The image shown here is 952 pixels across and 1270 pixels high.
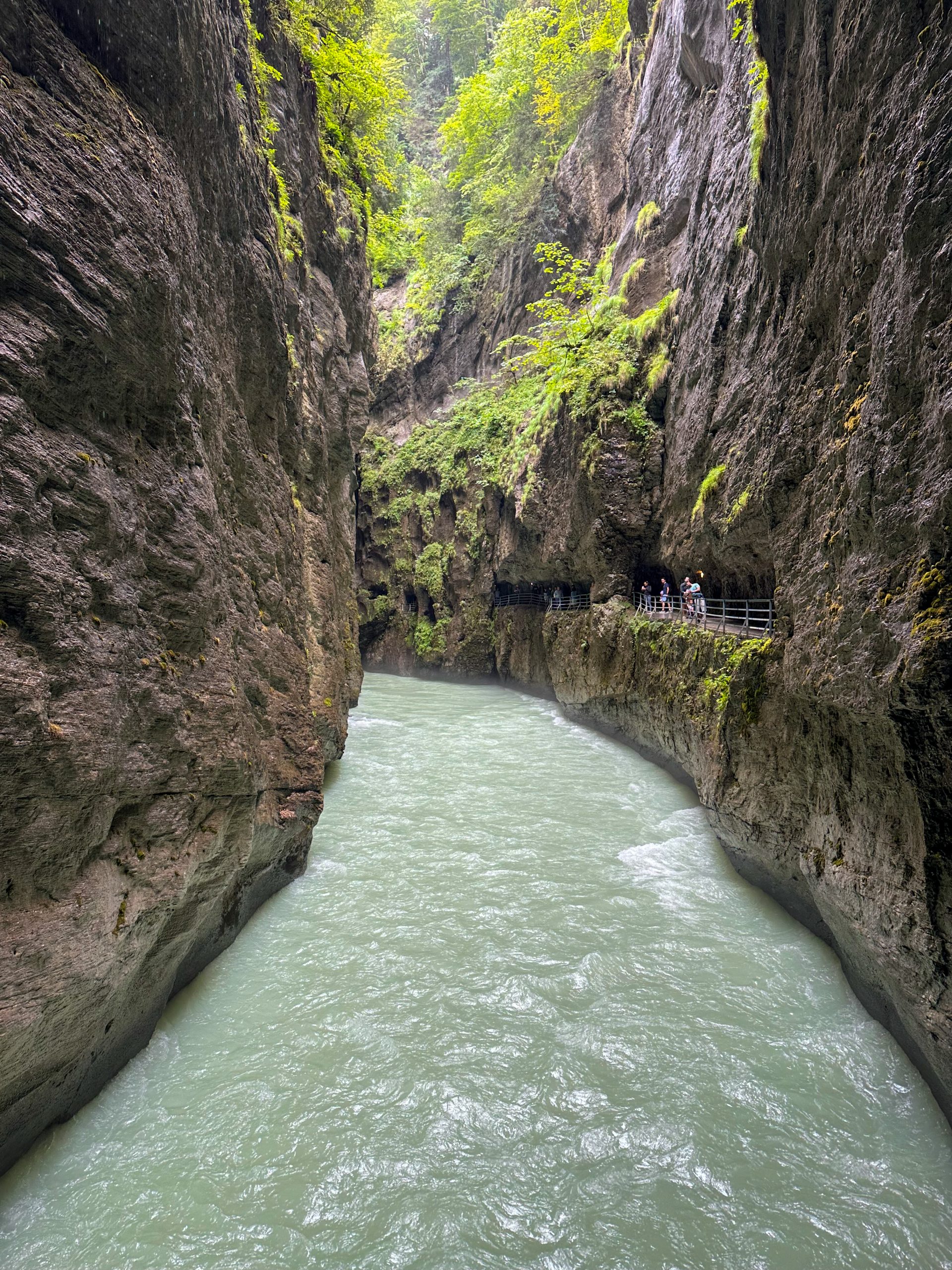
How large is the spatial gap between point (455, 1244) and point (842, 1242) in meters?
2.16

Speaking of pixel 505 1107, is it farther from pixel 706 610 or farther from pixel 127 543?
pixel 706 610

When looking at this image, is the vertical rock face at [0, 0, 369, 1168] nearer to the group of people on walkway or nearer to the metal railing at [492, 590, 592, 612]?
the group of people on walkway

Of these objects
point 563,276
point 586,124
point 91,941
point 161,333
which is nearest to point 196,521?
point 161,333

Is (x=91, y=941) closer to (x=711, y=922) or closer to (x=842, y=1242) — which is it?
(x=842, y=1242)

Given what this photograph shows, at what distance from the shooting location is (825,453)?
585cm

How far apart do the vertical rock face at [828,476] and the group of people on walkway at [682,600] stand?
42cm

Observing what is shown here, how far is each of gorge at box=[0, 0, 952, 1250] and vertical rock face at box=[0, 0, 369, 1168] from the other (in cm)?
3

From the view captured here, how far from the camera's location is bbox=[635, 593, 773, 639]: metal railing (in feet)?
30.0

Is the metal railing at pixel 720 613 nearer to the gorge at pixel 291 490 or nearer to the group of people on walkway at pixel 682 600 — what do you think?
the group of people on walkway at pixel 682 600

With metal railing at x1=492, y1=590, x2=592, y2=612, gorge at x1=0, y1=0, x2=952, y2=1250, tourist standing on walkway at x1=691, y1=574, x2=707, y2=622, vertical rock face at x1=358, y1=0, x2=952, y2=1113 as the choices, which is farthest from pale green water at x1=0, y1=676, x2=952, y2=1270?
metal railing at x1=492, y1=590, x2=592, y2=612

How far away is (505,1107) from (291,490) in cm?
721

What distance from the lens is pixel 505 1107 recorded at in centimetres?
419

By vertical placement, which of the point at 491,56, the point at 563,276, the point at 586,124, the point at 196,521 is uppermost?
the point at 491,56

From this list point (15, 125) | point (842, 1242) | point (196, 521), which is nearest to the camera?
point (15, 125)
